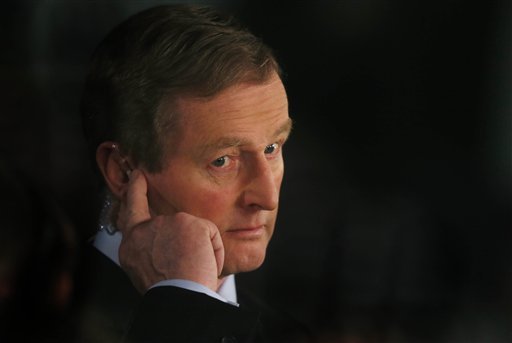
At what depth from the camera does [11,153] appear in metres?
1.46

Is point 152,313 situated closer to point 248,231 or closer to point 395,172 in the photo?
point 248,231

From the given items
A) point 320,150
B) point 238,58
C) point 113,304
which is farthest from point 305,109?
point 113,304

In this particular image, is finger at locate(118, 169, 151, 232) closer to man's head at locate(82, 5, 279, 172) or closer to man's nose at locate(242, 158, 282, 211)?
man's head at locate(82, 5, 279, 172)

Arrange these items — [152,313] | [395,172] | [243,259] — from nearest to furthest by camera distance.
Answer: [152,313], [243,259], [395,172]

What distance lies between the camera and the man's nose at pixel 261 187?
1.44 m

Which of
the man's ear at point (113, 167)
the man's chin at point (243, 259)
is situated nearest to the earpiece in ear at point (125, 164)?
the man's ear at point (113, 167)

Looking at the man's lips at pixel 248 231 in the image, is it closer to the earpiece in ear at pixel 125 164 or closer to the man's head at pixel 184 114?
the man's head at pixel 184 114

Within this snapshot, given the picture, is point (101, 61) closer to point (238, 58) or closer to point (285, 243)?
point (238, 58)

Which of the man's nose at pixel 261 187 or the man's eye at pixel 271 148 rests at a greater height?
the man's eye at pixel 271 148

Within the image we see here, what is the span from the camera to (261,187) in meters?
1.46

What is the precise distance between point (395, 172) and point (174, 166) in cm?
47

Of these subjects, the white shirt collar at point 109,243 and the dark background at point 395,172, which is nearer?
the white shirt collar at point 109,243

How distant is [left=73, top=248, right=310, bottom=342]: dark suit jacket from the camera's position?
138cm

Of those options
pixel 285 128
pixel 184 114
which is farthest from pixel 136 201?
pixel 285 128
